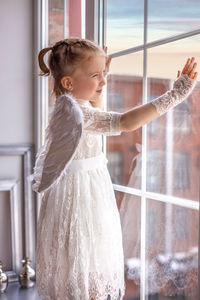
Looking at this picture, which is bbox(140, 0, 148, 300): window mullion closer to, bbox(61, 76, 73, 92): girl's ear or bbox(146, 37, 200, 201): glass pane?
bbox(146, 37, 200, 201): glass pane

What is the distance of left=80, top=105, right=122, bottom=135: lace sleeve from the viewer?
1201 millimetres

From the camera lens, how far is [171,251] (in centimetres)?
131

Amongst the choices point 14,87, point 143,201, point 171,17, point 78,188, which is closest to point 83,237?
point 78,188

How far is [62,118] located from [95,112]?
11 cm

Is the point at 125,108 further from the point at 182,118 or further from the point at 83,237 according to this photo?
the point at 83,237

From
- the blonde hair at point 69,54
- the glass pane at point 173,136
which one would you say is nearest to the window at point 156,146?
the glass pane at point 173,136

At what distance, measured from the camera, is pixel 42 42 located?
217 cm

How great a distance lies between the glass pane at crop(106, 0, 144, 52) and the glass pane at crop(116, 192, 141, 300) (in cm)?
61

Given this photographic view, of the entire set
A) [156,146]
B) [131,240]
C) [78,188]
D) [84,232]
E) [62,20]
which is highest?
[62,20]

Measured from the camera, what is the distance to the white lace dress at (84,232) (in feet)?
4.15

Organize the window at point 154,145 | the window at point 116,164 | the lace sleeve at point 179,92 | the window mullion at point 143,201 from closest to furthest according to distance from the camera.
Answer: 1. the lace sleeve at point 179,92
2. the window at point 154,145
3. the window mullion at point 143,201
4. the window at point 116,164

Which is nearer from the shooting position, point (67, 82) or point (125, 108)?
point (67, 82)

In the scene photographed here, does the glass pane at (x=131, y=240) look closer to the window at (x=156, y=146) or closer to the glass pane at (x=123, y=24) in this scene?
the window at (x=156, y=146)

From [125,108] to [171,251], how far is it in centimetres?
58
